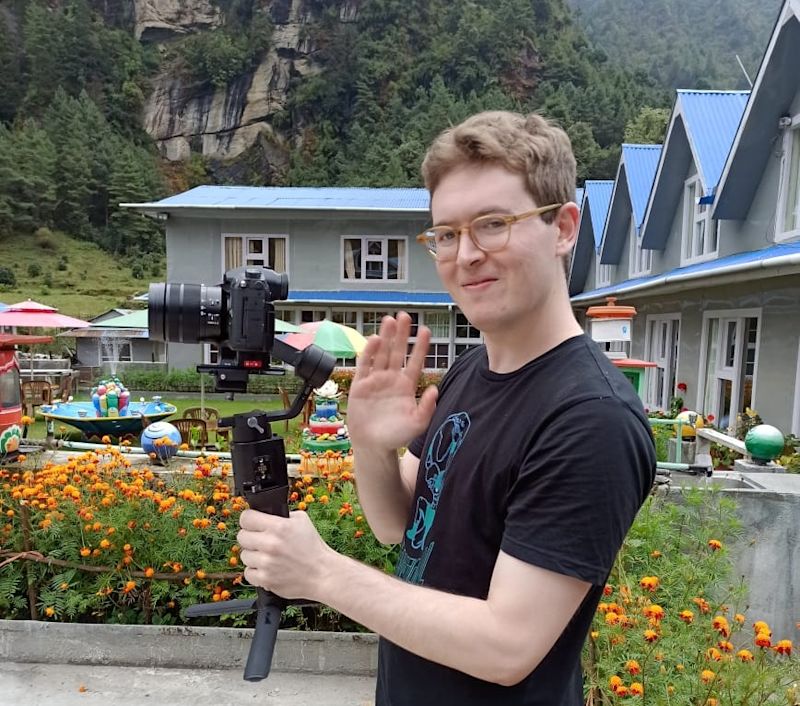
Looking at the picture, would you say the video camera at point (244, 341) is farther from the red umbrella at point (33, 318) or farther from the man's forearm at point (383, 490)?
the red umbrella at point (33, 318)

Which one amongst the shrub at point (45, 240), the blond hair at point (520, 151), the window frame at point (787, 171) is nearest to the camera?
the blond hair at point (520, 151)

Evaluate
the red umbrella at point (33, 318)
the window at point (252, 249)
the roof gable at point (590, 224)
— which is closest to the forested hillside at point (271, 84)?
the window at point (252, 249)

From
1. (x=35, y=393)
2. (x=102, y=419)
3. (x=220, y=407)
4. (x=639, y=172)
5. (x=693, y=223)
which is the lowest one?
(x=220, y=407)

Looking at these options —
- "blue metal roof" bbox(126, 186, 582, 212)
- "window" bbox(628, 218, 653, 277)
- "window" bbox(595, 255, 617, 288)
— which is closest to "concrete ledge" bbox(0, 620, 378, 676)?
"window" bbox(628, 218, 653, 277)

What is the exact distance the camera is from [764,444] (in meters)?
4.17

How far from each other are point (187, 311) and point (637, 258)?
12377 mm

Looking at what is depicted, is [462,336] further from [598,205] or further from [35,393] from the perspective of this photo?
[35,393]

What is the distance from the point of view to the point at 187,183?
5000 cm

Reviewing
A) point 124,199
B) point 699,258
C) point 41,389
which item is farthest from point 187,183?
point 699,258

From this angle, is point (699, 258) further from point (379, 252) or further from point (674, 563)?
point (379, 252)

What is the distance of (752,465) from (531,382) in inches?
160

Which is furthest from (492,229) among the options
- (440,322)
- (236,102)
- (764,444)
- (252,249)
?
(236,102)

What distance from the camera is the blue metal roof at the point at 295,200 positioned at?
53.4 feet

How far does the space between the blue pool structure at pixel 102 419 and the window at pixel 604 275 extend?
10833 millimetres
